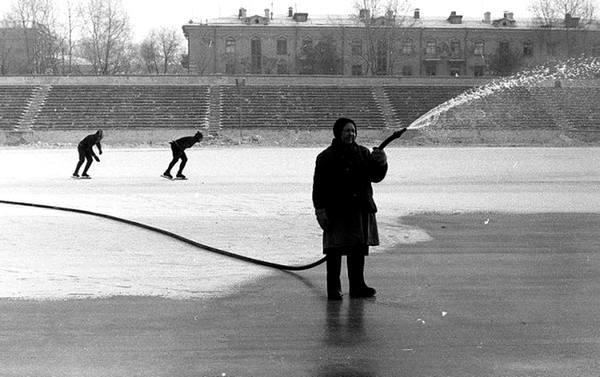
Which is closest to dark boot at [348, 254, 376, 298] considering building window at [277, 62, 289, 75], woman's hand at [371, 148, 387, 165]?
woman's hand at [371, 148, 387, 165]

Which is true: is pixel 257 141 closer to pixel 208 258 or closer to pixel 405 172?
pixel 405 172

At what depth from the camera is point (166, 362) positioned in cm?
614

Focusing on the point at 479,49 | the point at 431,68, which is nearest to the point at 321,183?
the point at 431,68

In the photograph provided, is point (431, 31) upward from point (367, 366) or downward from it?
upward

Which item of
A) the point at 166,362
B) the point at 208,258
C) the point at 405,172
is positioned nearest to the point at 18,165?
the point at 405,172

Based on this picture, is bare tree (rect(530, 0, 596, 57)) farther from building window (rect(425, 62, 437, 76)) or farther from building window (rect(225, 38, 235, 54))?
building window (rect(225, 38, 235, 54))

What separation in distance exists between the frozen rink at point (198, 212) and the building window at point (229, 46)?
58908 millimetres

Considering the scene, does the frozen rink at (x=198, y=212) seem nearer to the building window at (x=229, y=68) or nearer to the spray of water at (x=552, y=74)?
the spray of water at (x=552, y=74)

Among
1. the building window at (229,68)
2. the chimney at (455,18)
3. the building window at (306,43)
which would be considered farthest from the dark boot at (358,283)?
the chimney at (455,18)

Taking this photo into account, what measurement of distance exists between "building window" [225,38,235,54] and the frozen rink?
193 ft

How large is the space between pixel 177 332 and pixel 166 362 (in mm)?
918

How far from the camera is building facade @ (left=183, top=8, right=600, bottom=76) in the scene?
86.1 m

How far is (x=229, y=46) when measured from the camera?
89562mm

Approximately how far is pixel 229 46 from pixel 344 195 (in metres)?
83.3
